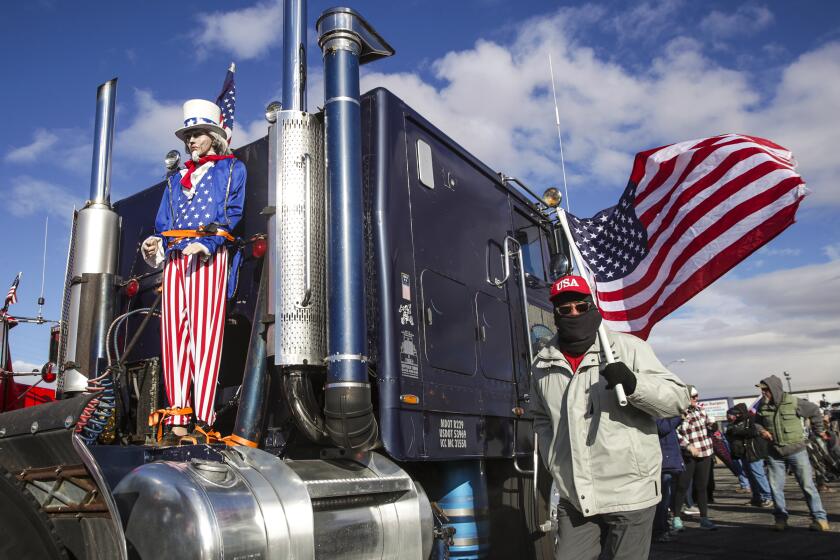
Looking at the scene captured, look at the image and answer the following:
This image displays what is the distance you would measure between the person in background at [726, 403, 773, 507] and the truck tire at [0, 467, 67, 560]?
31.2 feet

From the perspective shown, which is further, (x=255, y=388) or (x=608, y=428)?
(x=255, y=388)

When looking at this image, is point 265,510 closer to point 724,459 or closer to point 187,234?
point 187,234

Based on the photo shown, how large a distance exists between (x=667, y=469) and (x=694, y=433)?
1.35 m

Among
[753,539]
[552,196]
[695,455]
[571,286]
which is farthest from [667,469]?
[571,286]

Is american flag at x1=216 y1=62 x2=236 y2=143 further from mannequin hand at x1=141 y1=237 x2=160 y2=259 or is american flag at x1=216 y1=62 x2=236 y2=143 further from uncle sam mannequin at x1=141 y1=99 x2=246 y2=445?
mannequin hand at x1=141 y1=237 x2=160 y2=259

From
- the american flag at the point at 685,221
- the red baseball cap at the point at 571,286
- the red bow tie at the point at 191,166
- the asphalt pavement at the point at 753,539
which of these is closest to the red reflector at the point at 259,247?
the red bow tie at the point at 191,166

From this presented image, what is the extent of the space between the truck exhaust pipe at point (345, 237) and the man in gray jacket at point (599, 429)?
0.91 meters

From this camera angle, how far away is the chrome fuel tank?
2.33 m

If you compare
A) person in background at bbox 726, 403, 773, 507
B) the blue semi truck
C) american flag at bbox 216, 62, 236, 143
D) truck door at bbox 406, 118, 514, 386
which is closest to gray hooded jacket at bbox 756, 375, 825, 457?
person in background at bbox 726, 403, 773, 507

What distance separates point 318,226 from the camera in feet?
10.8

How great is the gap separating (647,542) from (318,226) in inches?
81.8

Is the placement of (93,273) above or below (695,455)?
above

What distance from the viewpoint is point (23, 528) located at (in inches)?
77.5

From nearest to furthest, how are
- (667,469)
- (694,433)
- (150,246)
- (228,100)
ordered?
(150,246)
(228,100)
(667,469)
(694,433)
